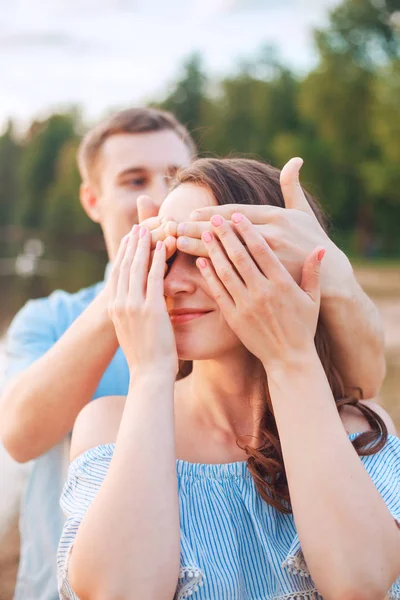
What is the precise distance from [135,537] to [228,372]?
82 cm

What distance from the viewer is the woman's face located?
90.1 inches

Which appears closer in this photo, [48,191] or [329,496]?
[329,496]

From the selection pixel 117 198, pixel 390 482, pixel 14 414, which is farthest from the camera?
pixel 117 198

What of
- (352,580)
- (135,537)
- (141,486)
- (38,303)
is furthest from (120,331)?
(38,303)

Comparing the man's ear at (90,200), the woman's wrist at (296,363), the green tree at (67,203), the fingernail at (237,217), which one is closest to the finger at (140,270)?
the fingernail at (237,217)

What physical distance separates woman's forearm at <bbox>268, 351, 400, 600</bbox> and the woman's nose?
0.44 m

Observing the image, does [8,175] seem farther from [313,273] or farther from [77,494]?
[313,273]

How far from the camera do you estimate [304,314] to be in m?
2.12

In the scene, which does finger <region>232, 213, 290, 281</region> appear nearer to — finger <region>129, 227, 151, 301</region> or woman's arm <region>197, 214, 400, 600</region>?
woman's arm <region>197, 214, 400, 600</region>

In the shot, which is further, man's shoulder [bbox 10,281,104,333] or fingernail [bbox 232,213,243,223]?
man's shoulder [bbox 10,281,104,333]

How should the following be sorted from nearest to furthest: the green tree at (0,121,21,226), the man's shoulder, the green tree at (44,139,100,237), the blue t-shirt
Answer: the blue t-shirt, the man's shoulder, the green tree at (44,139,100,237), the green tree at (0,121,21,226)

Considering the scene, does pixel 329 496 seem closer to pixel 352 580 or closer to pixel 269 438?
pixel 352 580

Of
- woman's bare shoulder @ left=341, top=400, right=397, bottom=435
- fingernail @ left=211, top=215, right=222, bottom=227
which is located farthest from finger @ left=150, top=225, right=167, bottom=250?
woman's bare shoulder @ left=341, top=400, right=397, bottom=435

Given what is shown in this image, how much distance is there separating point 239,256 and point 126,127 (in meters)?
2.50
